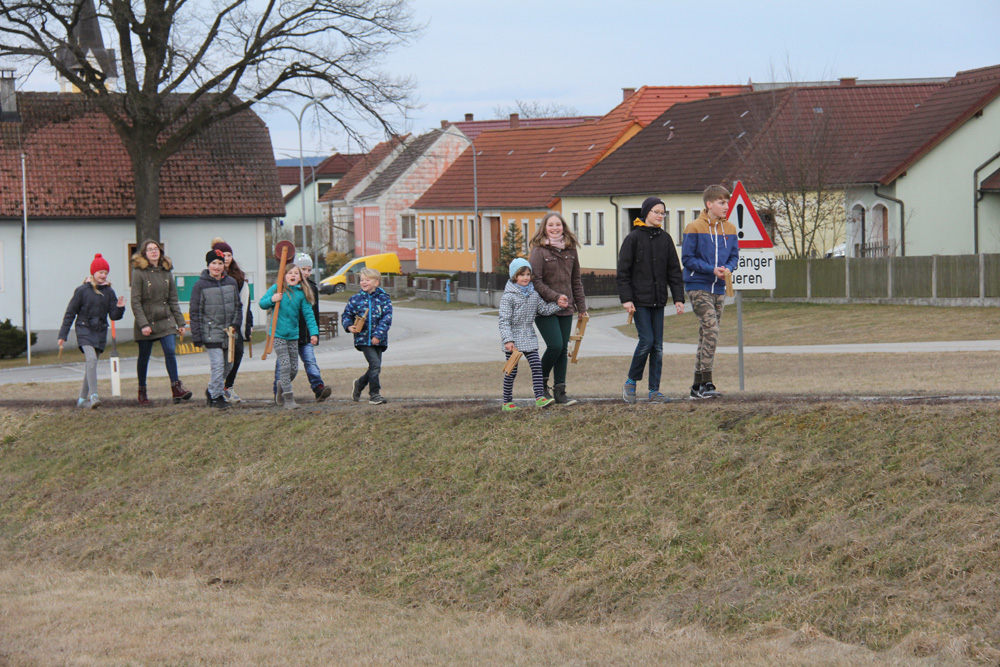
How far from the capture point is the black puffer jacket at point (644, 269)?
11414mm

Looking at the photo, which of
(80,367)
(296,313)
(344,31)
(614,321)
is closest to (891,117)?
(614,321)

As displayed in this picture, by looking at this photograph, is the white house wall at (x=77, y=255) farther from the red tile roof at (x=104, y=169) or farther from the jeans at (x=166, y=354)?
the jeans at (x=166, y=354)

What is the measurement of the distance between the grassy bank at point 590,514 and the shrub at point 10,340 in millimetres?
23252

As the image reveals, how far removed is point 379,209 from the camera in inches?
3233

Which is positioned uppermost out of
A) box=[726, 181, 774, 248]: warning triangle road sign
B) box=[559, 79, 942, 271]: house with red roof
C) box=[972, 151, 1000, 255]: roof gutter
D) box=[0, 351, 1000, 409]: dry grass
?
box=[559, 79, 942, 271]: house with red roof

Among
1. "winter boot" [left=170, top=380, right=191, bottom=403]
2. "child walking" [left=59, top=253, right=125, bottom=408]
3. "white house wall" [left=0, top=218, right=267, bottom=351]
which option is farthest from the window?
"child walking" [left=59, top=253, right=125, bottom=408]

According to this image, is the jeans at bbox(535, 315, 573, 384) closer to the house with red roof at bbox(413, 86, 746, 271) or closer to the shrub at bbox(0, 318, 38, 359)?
the shrub at bbox(0, 318, 38, 359)

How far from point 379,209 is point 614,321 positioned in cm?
4301

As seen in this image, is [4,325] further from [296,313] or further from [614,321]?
[296,313]

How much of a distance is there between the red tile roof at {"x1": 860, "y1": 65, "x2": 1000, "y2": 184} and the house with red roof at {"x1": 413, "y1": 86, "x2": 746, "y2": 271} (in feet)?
47.6

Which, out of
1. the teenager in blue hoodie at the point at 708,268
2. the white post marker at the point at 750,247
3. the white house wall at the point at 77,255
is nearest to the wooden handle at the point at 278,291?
the teenager in blue hoodie at the point at 708,268

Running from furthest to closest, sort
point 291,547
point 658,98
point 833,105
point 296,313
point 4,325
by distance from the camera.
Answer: point 658,98, point 833,105, point 4,325, point 296,313, point 291,547

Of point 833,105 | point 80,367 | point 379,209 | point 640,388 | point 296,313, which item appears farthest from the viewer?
point 379,209

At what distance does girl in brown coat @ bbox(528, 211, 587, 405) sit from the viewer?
11.6 m
